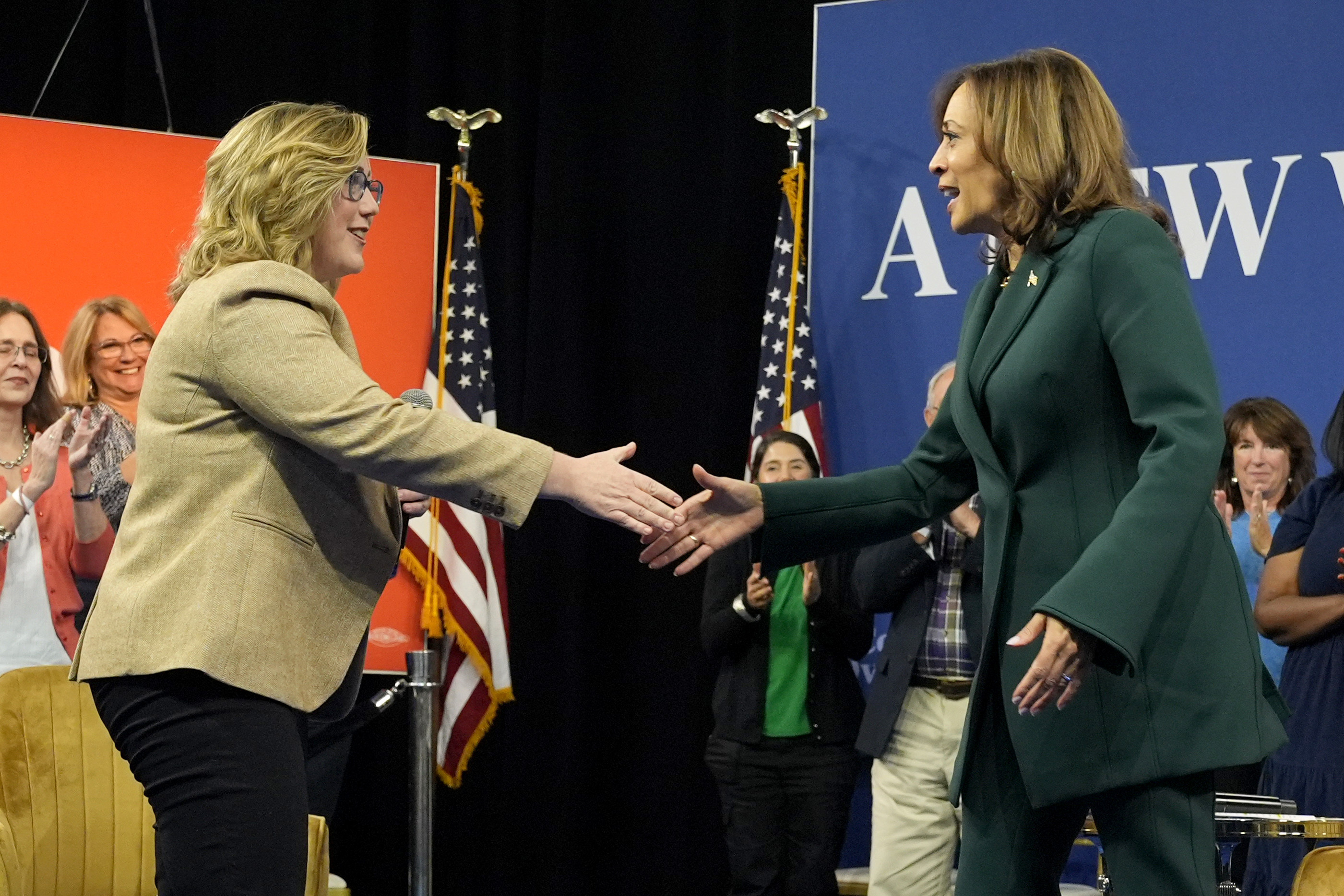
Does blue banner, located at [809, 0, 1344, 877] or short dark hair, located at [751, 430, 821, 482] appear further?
short dark hair, located at [751, 430, 821, 482]

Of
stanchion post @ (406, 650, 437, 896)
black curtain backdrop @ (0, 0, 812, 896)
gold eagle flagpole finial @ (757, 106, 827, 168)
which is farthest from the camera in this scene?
black curtain backdrop @ (0, 0, 812, 896)

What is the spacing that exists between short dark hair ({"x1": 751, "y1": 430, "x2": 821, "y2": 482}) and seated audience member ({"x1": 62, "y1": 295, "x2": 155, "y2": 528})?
184 cm

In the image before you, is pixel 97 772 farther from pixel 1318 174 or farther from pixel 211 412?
pixel 1318 174

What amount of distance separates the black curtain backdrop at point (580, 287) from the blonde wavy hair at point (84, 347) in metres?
1.33

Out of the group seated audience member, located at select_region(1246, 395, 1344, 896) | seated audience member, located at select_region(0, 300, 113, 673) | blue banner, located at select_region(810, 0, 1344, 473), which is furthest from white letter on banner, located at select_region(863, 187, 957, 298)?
seated audience member, located at select_region(0, 300, 113, 673)

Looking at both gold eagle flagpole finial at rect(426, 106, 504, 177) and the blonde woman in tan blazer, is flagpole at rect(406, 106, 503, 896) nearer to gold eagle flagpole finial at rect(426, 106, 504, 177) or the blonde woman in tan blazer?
gold eagle flagpole finial at rect(426, 106, 504, 177)

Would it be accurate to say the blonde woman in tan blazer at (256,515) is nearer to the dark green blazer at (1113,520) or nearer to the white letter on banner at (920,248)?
the dark green blazer at (1113,520)

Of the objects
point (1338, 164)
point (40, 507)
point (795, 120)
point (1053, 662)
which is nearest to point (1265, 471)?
point (1338, 164)

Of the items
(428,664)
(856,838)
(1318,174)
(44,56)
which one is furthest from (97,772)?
(1318,174)

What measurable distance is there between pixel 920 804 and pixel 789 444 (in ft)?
3.69

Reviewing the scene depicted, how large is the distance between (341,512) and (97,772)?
1832 millimetres

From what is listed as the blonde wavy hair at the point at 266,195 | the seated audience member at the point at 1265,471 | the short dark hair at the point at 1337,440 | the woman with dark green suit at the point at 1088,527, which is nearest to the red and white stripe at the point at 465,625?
the seated audience member at the point at 1265,471

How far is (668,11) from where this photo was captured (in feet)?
17.7

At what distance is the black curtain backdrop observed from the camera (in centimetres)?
536
